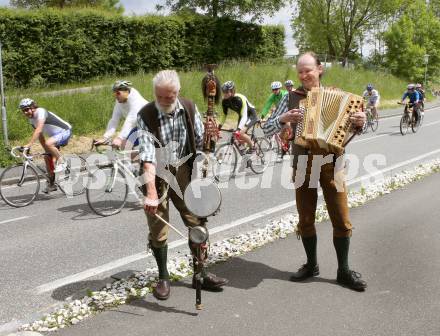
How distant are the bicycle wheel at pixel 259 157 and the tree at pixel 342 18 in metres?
38.3

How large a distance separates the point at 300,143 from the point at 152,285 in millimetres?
1924

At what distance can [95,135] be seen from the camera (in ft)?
52.8

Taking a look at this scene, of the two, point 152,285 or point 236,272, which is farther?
point 236,272

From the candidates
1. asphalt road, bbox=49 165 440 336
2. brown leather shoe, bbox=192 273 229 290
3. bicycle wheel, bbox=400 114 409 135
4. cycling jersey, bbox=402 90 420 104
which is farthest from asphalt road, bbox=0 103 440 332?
cycling jersey, bbox=402 90 420 104

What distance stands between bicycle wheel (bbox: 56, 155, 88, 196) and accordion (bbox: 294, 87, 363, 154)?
6.06m

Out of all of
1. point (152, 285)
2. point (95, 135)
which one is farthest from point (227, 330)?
point (95, 135)

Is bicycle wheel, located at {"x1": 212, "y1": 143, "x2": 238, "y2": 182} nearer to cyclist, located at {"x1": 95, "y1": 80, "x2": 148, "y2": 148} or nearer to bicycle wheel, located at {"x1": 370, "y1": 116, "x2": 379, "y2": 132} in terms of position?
cyclist, located at {"x1": 95, "y1": 80, "x2": 148, "y2": 148}

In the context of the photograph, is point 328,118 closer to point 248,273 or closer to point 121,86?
point 248,273

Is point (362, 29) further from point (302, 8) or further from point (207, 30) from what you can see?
point (207, 30)

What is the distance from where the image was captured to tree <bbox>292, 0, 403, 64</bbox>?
4828 cm

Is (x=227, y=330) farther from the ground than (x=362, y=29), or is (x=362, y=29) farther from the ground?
(x=362, y=29)

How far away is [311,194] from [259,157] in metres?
6.72

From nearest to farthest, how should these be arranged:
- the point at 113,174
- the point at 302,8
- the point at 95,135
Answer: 1. the point at 113,174
2. the point at 95,135
3. the point at 302,8

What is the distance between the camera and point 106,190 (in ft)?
26.5
